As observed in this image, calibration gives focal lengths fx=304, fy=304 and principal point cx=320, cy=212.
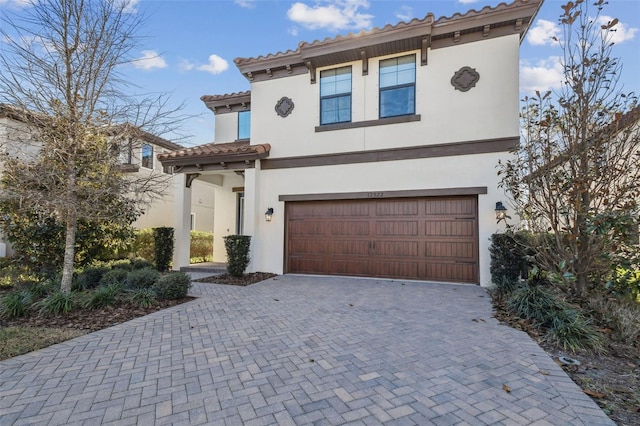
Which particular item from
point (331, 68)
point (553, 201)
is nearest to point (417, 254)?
point (553, 201)

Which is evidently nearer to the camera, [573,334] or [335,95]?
[573,334]

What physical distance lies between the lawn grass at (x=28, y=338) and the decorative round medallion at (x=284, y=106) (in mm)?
7717

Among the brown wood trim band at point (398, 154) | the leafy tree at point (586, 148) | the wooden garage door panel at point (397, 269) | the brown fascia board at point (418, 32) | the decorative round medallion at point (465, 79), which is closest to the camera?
the leafy tree at point (586, 148)

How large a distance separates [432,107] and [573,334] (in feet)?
20.6

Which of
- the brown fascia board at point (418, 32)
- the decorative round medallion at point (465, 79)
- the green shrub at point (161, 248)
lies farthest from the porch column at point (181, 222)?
the decorative round medallion at point (465, 79)

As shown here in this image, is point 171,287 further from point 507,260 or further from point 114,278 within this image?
point 507,260

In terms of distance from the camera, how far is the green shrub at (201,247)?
13203mm

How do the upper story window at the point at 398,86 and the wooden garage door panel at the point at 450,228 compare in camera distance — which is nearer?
the wooden garage door panel at the point at 450,228

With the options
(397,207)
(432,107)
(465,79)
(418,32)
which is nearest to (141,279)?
(397,207)

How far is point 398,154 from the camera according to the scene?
859cm

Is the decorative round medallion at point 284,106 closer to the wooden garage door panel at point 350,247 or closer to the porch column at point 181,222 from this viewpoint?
the porch column at point 181,222

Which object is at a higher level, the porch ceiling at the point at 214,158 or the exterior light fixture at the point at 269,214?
the porch ceiling at the point at 214,158

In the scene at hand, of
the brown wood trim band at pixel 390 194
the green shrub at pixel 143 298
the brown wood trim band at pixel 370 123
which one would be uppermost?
the brown wood trim band at pixel 370 123

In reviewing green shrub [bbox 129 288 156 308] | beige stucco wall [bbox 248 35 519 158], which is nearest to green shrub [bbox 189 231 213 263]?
beige stucco wall [bbox 248 35 519 158]
